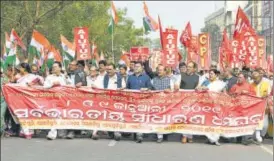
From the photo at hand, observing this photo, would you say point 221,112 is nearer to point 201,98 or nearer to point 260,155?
point 201,98

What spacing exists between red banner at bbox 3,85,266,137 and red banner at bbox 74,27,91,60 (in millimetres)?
5763

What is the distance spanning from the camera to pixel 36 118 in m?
13.2

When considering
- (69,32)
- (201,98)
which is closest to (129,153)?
(201,98)

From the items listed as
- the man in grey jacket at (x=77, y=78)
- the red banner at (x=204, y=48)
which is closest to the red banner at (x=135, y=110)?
the man in grey jacket at (x=77, y=78)

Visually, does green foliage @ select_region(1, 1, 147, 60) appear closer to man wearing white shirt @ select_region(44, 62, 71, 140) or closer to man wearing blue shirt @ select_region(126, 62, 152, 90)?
man wearing white shirt @ select_region(44, 62, 71, 140)

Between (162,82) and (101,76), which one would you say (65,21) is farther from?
(162,82)

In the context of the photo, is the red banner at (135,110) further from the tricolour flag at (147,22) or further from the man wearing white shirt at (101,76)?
the tricolour flag at (147,22)

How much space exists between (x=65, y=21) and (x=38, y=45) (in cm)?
2751

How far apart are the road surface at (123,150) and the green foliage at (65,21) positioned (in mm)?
21154

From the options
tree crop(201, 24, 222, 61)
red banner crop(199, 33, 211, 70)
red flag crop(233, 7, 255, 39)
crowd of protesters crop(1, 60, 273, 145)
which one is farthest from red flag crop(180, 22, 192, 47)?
crowd of protesters crop(1, 60, 273, 145)

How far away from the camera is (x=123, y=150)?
11.4m

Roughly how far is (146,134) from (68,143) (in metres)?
2.12

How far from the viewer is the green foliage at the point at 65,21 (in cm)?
3441

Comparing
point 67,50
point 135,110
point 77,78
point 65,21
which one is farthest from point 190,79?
point 65,21
